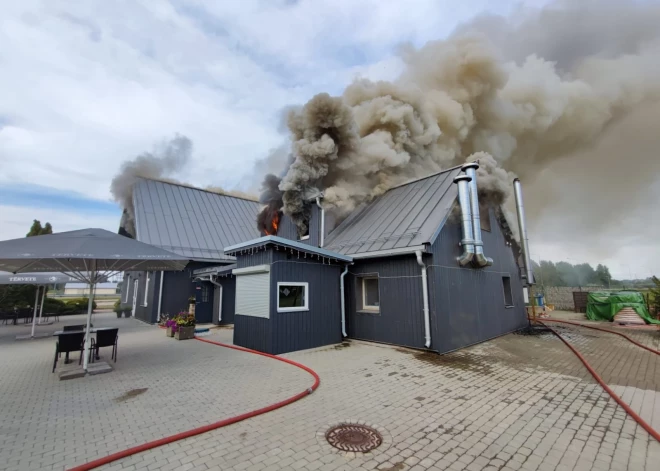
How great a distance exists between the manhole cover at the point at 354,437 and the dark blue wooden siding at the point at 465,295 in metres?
4.19

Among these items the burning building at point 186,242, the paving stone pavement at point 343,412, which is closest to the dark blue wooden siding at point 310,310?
the paving stone pavement at point 343,412

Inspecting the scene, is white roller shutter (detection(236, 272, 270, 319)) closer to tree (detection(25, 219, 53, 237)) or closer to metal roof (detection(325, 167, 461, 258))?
metal roof (detection(325, 167, 461, 258))

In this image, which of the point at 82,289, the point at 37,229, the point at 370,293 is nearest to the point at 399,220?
the point at 370,293

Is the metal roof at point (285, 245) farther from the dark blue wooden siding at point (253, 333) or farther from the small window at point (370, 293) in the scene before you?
the dark blue wooden siding at point (253, 333)

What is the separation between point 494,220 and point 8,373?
525 inches

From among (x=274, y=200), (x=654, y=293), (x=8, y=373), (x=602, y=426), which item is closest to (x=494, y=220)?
(x=654, y=293)

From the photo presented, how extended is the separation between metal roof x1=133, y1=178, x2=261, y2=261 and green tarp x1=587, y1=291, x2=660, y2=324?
1721 cm

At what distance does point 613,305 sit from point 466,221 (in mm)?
10503

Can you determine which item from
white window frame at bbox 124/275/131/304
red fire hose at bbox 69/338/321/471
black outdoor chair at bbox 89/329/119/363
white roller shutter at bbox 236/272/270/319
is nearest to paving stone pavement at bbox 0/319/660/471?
red fire hose at bbox 69/338/321/471

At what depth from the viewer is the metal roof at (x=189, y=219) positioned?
1433cm

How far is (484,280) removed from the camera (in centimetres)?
927

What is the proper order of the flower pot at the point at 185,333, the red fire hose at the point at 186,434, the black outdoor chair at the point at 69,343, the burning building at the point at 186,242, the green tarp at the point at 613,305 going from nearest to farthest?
the red fire hose at the point at 186,434, the black outdoor chair at the point at 69,343, the flower pot at the point at 185,333, the green tarp at the point at 613,305, the burning building at the point at 186,242

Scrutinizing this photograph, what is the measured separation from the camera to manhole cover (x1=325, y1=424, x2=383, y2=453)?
9.96ft

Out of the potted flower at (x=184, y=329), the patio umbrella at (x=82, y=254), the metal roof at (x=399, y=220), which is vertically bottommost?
the potted flower at (x=184, y=329)
